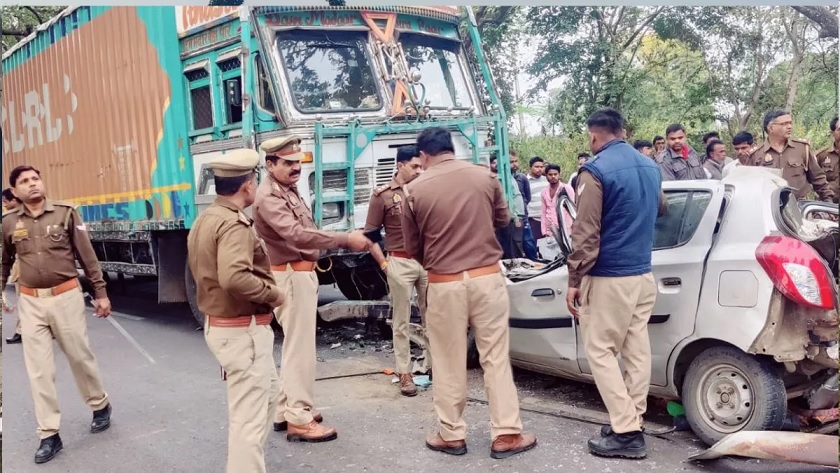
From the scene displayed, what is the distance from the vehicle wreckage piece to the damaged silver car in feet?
0.23

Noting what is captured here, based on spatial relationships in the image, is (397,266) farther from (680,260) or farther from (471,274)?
(680,260)

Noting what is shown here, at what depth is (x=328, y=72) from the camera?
4.25m

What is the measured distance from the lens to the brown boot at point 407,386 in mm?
3918

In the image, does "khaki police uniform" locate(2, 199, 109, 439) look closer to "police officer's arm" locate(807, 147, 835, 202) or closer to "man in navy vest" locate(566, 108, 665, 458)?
"man in navy vest" locate(566, 108, 665, 458)

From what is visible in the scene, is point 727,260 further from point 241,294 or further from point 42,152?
point 42,152

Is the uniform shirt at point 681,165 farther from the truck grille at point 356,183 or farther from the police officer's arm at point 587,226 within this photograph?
the truck grille at point 356,183

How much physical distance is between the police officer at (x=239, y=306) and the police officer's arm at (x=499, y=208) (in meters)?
1.04

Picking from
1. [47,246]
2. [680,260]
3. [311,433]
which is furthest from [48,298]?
[680,260]

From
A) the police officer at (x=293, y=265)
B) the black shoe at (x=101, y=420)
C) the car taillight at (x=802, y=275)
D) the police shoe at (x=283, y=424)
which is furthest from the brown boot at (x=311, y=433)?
the car taillight at (x=802, y=275)

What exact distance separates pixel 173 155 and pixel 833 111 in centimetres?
363

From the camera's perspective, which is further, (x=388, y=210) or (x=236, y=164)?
(x=388, y=210)

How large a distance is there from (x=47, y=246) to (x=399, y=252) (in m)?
1.79

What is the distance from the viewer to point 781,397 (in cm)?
283

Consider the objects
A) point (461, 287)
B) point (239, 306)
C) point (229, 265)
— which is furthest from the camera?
point (461, 287)
